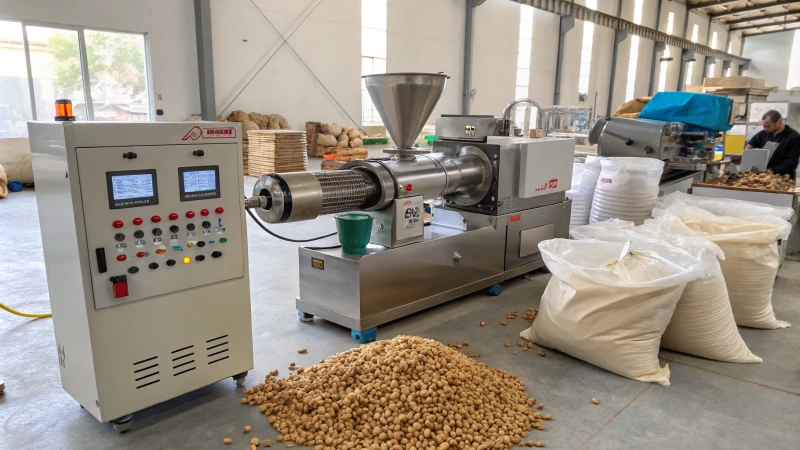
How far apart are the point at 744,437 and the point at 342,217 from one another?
5.67 ft

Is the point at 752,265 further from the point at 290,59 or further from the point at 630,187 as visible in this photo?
the point at 290,59

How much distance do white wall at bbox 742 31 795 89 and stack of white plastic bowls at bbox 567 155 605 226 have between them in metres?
19.6

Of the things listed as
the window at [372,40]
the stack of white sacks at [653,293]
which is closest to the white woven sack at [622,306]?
the stack of white sacks at [653,293]

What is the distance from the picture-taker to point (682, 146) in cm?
427

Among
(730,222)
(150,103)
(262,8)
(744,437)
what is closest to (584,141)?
(730,222)

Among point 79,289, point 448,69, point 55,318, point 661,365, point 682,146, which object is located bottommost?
point 661,365

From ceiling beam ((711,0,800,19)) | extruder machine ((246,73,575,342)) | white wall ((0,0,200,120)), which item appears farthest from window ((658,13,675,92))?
extruder machine ((246,73,575,342))

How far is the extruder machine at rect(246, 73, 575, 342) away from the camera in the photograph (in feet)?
7.84

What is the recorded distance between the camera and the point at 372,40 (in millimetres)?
9648

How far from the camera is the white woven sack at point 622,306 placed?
207cm

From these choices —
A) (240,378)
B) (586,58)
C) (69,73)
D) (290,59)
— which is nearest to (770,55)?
(586,58)

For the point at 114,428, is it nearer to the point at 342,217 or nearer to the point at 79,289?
the point at 79,289

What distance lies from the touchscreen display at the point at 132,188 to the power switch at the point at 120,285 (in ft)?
0.71

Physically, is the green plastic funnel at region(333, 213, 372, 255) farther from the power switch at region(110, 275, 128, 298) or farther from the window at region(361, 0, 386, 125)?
the window at region(361, 0, 386, 125)
